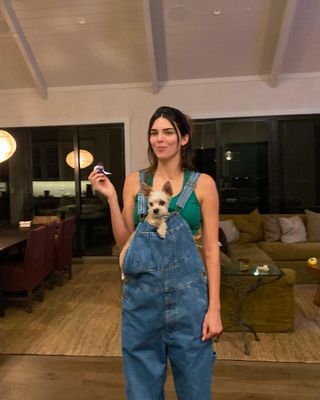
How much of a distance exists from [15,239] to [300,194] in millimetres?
4387

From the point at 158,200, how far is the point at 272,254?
13.5ft

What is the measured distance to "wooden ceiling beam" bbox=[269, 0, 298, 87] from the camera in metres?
4.38

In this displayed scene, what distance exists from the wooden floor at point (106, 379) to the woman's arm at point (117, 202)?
1453 mm

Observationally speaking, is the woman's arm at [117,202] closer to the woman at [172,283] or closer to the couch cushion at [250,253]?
the woman at [172,283]

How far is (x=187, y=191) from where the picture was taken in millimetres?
1287

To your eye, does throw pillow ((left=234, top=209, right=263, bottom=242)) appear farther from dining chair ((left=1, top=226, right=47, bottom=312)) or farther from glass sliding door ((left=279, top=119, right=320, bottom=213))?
dining chair ((left=1, top=226, right=47, bottom=312))

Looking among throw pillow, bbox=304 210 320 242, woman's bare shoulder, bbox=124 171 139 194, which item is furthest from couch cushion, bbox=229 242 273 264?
woman's bare shoulder, bbox=124 171 139 194

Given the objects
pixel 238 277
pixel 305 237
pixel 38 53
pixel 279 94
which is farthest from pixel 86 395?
pixel 279 94

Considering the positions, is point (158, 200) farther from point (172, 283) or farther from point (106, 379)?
point (106, 379)

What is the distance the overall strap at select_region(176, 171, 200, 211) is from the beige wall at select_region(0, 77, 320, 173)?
4.98 m

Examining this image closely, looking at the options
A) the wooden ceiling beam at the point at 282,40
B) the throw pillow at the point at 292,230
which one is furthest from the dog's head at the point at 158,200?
the throw pillow at the point at 292,230

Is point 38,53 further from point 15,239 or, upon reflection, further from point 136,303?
point 136,303

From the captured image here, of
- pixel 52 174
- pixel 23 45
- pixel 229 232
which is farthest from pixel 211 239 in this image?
pixel 52 174

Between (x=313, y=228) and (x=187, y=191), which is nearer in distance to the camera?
(x=187, y=191)
